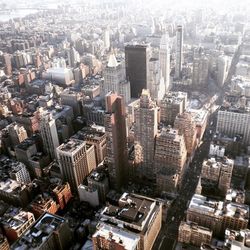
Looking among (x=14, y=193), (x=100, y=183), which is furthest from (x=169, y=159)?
(x=14, y=193)

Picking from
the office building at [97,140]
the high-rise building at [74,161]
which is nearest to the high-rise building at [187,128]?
the office building at [97,140]

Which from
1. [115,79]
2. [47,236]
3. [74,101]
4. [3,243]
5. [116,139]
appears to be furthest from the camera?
[74,101]

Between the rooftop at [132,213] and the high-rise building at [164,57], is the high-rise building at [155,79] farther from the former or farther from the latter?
the rooftop at [132,213]

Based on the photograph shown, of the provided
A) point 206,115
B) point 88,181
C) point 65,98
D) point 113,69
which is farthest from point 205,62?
point 88,181

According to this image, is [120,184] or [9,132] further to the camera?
[9,132]

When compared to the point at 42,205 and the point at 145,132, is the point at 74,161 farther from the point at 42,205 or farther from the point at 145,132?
the point at 145,132

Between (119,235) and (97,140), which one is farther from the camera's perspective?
(97,140)

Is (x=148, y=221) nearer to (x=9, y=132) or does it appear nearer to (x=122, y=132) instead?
(x=122, y=132)
